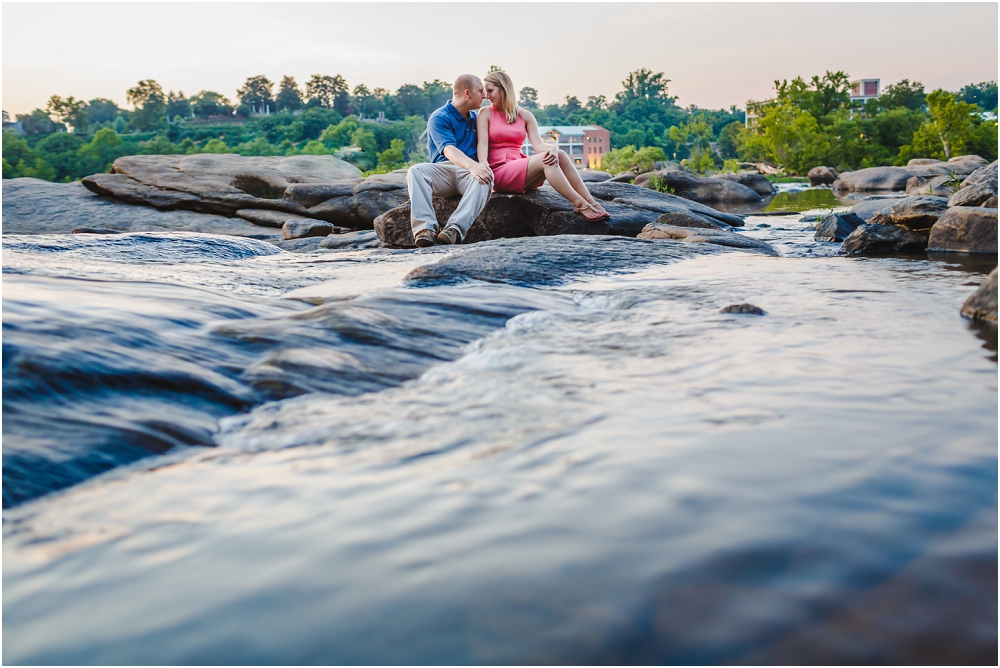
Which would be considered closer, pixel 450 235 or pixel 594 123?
pixel 450 235

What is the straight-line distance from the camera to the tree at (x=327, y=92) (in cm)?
12700

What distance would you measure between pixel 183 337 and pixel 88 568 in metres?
1.57

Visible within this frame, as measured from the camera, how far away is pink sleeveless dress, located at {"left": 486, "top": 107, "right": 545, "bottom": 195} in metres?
7.37

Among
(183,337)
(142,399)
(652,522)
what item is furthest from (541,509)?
(183,337)

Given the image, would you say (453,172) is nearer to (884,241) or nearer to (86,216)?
(884,241)

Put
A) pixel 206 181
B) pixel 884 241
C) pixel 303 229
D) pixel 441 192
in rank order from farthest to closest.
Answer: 1. pixel 206 181
2. pixel 303 229
3. pixel 441 192
4. pixel 884 241

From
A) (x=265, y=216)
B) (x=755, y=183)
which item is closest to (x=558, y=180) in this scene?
(x=265, y=216)

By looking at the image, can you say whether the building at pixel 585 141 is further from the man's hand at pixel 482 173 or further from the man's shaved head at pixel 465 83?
the man's hand at pixel 482 173

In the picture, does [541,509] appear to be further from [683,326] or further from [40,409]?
[683,326]

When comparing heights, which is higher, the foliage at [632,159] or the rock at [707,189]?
the foliage at [632,159]

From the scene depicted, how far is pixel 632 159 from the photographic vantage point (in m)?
57.8

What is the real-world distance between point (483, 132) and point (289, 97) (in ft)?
428

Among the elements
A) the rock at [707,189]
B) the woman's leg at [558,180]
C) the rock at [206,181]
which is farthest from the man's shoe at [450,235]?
the rock at [707,189]

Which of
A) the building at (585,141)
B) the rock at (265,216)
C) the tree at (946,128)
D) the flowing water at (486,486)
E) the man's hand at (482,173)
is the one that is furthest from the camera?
the building at (585,141)
